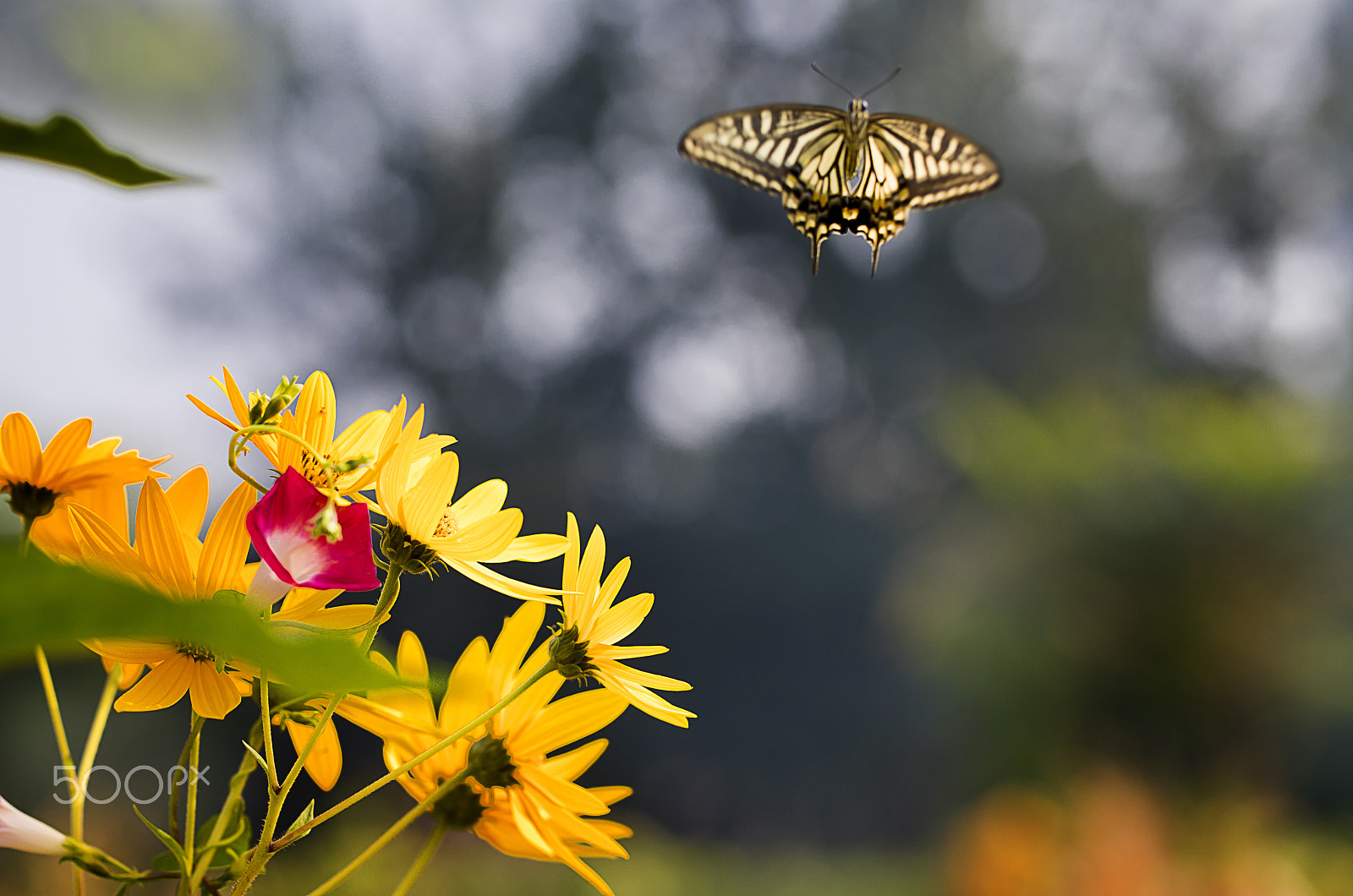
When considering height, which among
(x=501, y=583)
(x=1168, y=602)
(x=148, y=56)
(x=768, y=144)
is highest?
(x=148, y=56)

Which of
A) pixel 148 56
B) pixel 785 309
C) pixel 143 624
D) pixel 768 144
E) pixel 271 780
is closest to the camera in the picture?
pixel 143 624

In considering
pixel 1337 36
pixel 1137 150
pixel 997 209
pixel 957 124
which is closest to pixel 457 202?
pixel 957 124

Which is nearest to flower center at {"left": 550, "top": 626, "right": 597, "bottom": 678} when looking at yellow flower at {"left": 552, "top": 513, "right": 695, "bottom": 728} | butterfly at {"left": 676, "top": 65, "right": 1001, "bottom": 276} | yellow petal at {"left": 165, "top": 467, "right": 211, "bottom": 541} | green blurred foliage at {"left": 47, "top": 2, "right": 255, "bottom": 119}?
yellow flower at {"left": 552, "top": 513, "right": 695, "bottom": 728}

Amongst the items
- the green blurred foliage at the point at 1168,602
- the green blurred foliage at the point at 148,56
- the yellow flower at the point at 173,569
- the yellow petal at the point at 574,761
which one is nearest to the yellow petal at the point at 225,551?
the yellow flower at the point at 173,569

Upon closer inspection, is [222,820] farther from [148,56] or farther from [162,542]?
[148,56]

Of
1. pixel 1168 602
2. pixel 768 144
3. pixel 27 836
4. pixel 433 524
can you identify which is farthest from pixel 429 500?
pixel 1168 602

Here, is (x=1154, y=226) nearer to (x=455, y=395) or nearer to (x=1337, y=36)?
(x=1337, y=36)

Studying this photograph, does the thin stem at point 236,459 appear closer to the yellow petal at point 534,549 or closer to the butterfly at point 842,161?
the yellow petal at point 534,549
